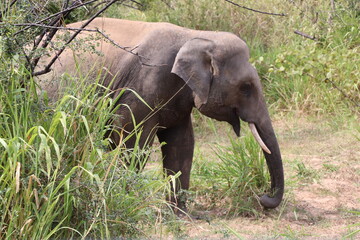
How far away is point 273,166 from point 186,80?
3.53ft

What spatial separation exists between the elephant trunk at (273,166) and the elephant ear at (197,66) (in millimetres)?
599

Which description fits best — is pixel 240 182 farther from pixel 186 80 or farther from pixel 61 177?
pixel 61 177

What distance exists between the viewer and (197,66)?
6.95m

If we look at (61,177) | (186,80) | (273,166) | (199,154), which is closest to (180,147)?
(186,80)

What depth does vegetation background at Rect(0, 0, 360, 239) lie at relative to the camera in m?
4.44

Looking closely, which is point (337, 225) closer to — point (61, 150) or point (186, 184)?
point (186, 184)

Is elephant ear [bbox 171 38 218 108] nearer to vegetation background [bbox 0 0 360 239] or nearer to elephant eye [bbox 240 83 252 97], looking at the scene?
elephant eye [bbox 240 83 252 97]

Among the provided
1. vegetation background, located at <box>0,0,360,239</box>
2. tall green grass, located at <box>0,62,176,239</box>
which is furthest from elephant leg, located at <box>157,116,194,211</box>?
tall green grass, located at <box>0,62,176,239</box>

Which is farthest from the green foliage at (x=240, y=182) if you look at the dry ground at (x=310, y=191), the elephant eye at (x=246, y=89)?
the elephant eye at (x=246, y=89)

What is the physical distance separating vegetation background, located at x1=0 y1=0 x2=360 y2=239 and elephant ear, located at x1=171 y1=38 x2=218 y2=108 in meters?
0.61

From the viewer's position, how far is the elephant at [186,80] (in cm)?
691

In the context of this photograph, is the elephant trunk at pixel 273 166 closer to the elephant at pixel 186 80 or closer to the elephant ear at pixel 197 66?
the elephant at pixel 186 80

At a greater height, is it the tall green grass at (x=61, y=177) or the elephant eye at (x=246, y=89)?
the tall green grass at (x=61, y=177)

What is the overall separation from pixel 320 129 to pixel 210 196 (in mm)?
3782
